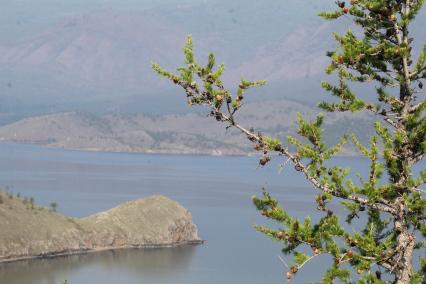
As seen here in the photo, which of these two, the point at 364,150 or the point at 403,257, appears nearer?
the point at 403,257

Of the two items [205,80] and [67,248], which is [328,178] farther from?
[67,248]

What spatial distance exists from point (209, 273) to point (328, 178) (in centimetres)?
14482

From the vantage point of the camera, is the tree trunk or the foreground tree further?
the tree trunk

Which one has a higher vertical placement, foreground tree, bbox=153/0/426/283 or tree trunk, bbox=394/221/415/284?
foreground tree, bbox=153/0/426/283

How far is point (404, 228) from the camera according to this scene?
2775 cm

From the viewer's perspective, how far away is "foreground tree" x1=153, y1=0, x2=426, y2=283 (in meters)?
25.6

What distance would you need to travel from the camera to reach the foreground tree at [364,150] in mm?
25562

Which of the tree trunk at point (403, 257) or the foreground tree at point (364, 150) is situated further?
the tree trunk at point (403, 257)

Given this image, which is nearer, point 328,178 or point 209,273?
point 328,178

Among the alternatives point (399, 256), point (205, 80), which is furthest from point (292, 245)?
point (205, 80)

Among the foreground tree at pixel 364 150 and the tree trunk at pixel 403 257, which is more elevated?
the foreground tree at pixel 364 150

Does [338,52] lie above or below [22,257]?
above

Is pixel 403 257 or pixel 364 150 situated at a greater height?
pixel 364 150

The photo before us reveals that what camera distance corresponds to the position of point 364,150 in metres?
28.6
